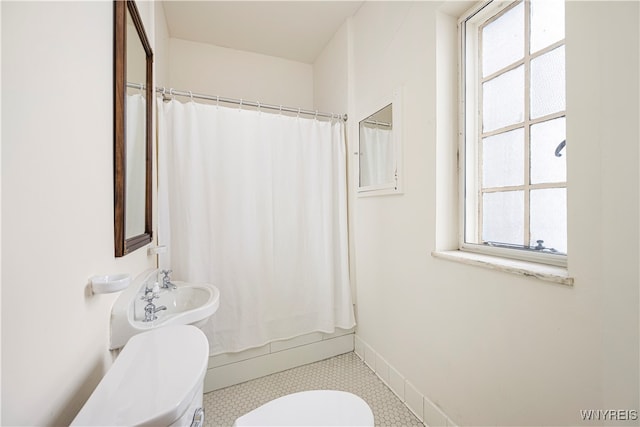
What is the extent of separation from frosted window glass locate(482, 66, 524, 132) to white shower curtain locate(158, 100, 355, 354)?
0.99 m

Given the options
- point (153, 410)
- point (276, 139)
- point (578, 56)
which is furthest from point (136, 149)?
point (578, 56)

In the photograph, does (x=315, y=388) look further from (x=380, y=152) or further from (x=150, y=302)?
(x=380, y=152)

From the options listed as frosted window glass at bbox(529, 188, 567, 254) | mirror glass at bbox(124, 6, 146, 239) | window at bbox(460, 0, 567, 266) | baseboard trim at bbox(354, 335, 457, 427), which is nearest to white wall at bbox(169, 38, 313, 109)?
mirror glass at bbox(124, 6, 146, 239)

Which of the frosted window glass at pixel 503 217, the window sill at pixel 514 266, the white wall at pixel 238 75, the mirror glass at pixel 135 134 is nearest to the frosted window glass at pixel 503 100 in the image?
the frosted window glass at pixel 503 217

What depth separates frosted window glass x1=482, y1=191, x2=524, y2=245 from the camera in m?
1.05

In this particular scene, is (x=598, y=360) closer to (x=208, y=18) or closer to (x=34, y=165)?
(x=34, y=165)

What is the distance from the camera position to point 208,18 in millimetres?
1951

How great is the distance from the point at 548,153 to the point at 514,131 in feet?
0.57

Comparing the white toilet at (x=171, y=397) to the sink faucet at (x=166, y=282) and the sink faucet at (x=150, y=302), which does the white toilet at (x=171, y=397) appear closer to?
the sink faucet at (x=150, y=302)

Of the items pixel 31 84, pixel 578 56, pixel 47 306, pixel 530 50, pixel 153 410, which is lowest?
pixel 153 410

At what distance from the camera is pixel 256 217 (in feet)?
5.71

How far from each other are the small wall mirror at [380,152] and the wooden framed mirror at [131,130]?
4.21 feet

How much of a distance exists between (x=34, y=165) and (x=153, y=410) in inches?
20.0

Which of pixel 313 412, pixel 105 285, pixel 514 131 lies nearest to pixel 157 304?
pixel 105 285
